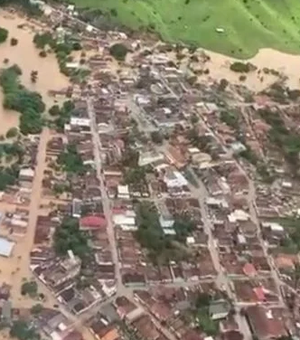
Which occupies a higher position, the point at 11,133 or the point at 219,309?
the point at 219,309

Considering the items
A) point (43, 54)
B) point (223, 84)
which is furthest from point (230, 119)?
point (43, 54)

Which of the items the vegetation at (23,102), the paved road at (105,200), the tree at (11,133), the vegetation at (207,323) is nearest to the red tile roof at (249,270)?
the vegetation at (207,323)

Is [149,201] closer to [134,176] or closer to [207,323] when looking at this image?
[134,176]

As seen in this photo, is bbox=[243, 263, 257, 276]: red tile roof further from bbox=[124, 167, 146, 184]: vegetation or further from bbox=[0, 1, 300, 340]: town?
bbox=[124, 167, 146, 184]: vegetation

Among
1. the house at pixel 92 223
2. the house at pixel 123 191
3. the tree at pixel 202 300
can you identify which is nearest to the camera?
the tree at pixel 202 300

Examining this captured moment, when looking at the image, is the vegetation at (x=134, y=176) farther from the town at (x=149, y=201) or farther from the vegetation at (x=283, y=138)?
the vegetation at (x=283, y=138)

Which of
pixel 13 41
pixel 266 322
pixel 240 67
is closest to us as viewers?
pixel 266 322

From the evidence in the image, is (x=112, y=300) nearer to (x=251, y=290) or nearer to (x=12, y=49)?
(x=251, y=290)
